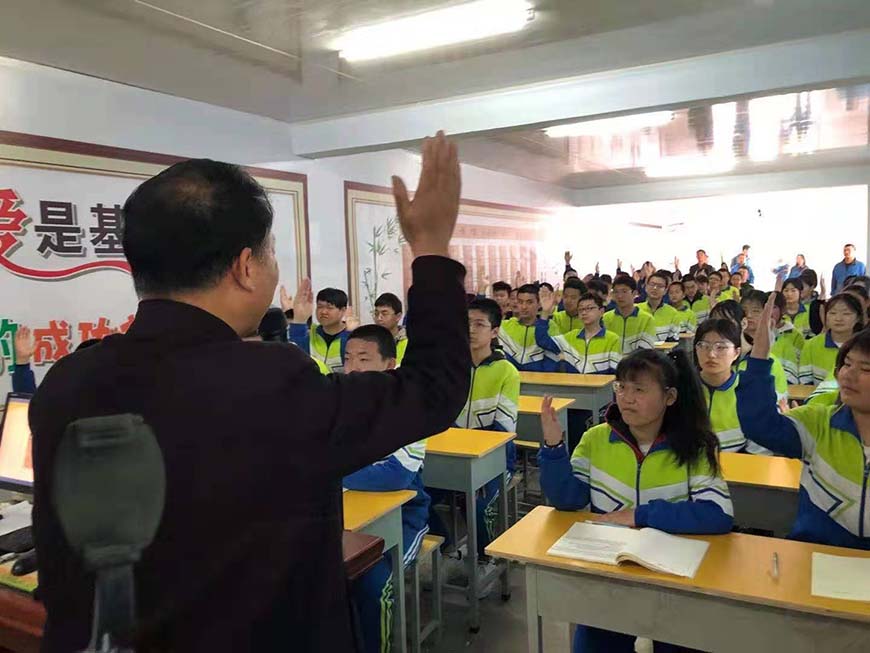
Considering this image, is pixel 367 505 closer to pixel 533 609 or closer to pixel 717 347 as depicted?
pixel 533 609

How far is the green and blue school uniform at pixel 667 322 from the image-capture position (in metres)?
6.84

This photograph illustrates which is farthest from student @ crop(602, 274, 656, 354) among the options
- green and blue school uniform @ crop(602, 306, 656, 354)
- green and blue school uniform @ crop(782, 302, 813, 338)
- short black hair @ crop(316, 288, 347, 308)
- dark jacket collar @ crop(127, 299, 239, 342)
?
dark jacket collar @ crop(127, 299, 239, 342)

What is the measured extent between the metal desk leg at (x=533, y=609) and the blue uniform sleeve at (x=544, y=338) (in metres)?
3.80

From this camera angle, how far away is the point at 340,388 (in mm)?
750

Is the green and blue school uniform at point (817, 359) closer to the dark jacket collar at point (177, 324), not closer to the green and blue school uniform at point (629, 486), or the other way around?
the green and blue school uniform at point (629, 486)

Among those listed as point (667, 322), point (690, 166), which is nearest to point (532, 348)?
point (667, 322)

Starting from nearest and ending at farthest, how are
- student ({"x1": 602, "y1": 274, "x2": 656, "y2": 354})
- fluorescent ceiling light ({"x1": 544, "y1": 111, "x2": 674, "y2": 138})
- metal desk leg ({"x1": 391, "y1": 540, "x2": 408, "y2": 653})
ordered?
metal desk leg ({"x1": 391, "y1": 540, "x2": 408, "y2": 653})
fluorescent ceiling light ({"x1": 544, "y1": 111, "x2": 674, "y2": 138})
student ({"x1": 602, "y1": 274, "x2": 656, "y2": 354})

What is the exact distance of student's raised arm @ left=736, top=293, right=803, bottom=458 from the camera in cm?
206

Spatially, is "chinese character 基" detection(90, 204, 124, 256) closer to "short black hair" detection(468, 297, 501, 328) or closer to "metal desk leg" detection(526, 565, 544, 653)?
"short black hair" detection(468, 297, 501, 328)

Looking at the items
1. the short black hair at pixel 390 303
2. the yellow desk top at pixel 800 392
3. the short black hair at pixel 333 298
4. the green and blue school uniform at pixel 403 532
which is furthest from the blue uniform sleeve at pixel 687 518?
the short black hair at pixel 390 303

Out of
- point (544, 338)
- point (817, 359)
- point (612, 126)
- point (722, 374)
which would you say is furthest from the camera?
point (612, 126)

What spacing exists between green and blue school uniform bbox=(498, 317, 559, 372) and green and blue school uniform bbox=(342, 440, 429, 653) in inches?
126

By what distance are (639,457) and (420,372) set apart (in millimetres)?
1502

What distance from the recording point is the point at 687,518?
1.89 meters
